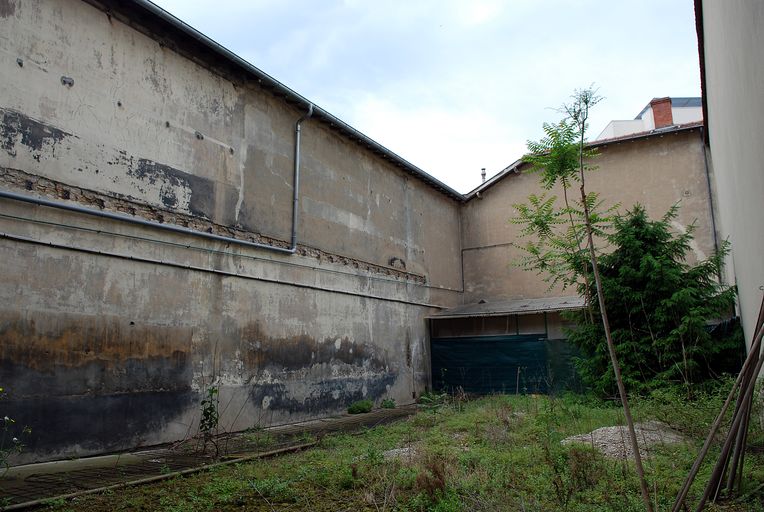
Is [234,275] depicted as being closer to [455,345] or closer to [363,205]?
[363,205]

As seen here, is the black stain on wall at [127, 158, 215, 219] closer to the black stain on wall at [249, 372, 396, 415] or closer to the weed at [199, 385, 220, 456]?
the weed at [199, 385, 220, 456]

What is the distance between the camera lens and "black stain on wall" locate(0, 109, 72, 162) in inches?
287

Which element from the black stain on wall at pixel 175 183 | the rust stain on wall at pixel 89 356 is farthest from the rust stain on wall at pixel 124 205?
the rust stain on wall at pixel 89 356

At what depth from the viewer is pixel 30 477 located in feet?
20.4

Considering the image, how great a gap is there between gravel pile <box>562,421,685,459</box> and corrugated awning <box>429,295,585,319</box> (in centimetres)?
779

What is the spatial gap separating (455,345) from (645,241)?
22.8 feet

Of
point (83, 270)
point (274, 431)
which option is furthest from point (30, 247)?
point (274, 431)

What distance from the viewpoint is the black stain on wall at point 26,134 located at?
23.9ft

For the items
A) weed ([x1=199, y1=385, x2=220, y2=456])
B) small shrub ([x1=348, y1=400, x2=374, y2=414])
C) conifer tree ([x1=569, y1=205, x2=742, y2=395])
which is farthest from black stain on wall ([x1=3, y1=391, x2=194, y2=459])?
conifer tree ([x1=569, y1=205, x2=742, y2=395])

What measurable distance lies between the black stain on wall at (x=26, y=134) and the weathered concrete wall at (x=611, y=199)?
1245cm

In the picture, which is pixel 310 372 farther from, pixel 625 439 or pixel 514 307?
pixel 514 307

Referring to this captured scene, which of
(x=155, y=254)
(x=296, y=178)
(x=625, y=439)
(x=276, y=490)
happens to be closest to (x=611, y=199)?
(x=296, y=178)

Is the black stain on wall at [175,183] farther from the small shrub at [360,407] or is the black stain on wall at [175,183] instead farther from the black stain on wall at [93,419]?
the small shrub at [360,407]

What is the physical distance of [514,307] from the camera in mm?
16328
